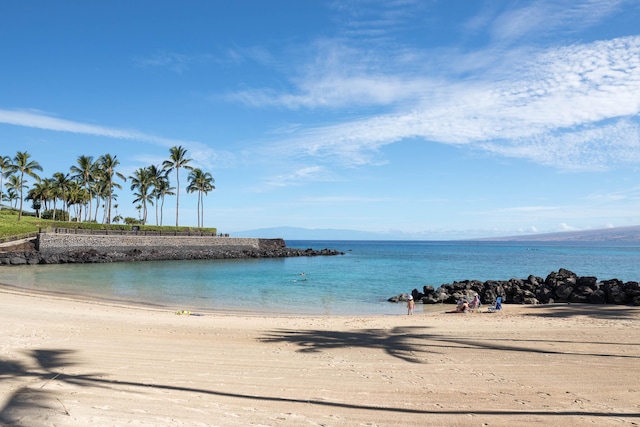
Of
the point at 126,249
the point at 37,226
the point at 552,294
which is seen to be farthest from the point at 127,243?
the point at 552,294

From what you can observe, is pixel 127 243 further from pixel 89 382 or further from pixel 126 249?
pixel 89 382

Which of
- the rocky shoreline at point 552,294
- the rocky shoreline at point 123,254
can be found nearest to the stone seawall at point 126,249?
the rocky shoreline at point 123,254

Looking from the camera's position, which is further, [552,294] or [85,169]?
[85,169]

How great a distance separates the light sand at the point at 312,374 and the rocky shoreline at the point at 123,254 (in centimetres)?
3683

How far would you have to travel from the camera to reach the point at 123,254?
56.2 metres

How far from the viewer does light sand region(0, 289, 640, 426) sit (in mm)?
6457

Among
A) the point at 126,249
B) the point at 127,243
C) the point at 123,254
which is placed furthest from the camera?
the point at 127,243

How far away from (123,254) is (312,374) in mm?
54247

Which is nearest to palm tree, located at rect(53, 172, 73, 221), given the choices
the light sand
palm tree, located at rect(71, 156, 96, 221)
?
palm tree, located at rect(71, 156, 96, 221)

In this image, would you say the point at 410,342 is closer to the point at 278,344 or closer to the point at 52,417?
the point at 278,344

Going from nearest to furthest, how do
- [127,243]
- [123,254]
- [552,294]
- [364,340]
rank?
[364,340], [552,294], [123,254], [127,243]

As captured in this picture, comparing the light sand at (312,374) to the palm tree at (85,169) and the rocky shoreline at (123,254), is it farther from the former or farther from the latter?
the palm tree at (85,169)

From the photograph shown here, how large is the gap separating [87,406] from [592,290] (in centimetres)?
2613

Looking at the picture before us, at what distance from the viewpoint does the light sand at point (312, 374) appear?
6457 mm
